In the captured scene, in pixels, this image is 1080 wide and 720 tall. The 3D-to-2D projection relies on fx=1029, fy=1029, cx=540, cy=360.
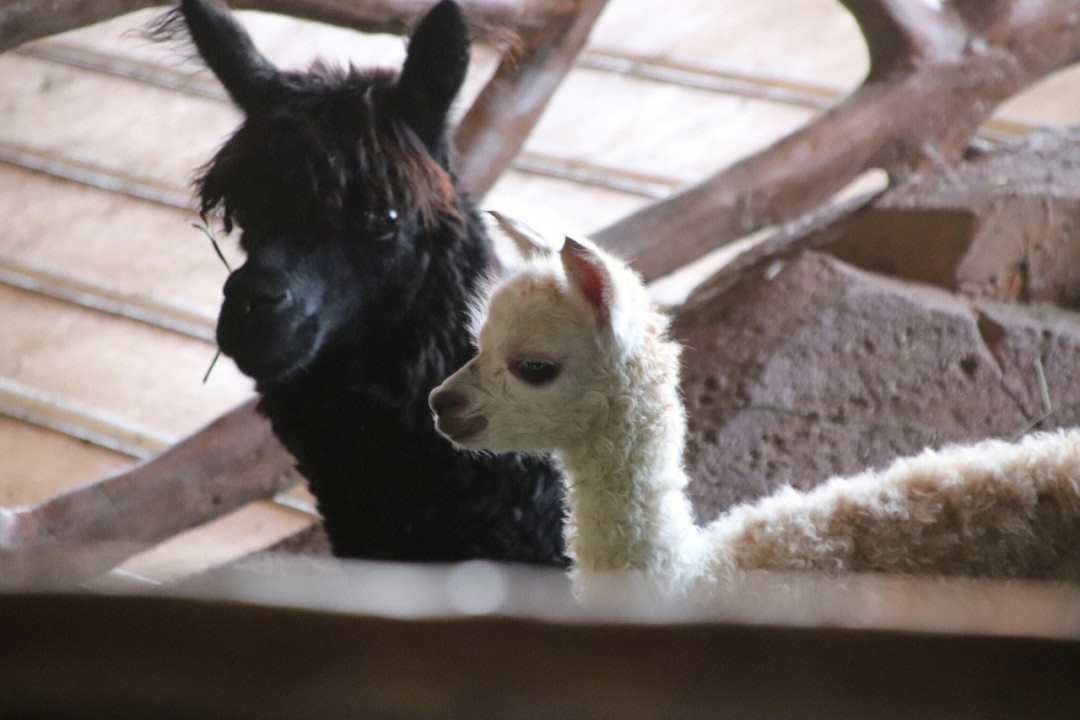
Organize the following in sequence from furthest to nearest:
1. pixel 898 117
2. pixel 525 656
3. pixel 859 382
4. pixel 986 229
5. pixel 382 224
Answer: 1. pixel 898 117
2. pixel 986 229
3. pixel 859 382
4. pixel 382 224
5. pixel 525 656

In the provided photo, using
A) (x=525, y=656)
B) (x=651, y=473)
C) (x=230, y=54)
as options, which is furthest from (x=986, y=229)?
(x=525, y=656)

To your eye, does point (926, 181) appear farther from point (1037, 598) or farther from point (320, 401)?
point (1037, 598)

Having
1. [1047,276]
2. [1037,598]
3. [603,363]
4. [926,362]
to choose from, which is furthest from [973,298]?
[1037,598]

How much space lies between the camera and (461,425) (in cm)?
101

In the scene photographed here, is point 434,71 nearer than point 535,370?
No

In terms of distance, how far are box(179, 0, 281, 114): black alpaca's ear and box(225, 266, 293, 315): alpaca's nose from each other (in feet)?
0.81

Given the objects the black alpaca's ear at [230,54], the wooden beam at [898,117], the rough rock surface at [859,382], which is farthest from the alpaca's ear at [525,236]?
the wooden beam at [898,117]

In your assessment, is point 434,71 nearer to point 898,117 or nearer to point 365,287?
point 365,287

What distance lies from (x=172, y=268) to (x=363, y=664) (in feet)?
6.11

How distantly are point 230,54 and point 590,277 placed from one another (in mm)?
524

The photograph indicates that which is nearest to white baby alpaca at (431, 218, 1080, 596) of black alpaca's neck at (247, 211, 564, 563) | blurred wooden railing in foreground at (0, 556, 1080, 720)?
black alpaca's neck at (247, 211, 564, 563)

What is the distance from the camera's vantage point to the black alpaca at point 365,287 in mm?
1087

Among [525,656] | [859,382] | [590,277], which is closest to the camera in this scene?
[525,656]

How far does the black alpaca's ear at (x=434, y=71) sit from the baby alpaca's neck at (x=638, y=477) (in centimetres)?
37
